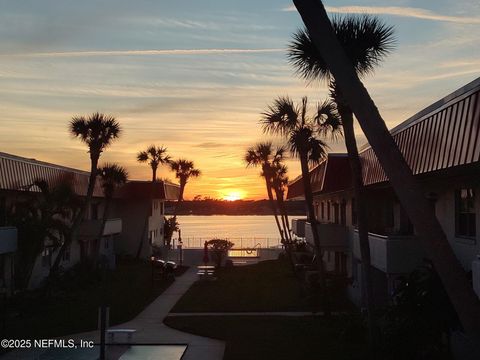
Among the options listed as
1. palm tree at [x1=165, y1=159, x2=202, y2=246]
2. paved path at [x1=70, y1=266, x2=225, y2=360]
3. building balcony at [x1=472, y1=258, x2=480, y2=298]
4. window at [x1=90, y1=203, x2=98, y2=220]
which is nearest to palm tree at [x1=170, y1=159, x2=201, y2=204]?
palm tree at [x1=165, y1=159, x2=202, y2=246]

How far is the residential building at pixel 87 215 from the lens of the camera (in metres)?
24.4

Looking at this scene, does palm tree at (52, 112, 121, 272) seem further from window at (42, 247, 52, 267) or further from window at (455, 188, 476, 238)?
window at (455, 188, 476, 238)

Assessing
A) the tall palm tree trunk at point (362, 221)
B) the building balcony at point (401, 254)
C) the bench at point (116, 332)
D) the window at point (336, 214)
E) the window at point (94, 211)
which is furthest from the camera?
the window at point (94, 211)

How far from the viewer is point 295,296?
2702cm

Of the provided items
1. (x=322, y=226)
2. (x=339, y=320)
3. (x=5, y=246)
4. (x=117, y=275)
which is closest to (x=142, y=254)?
(x=117, y=275)

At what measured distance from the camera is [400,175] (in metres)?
7.79

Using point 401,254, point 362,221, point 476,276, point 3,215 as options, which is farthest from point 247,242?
point 476,276

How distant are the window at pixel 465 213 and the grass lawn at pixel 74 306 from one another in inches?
451

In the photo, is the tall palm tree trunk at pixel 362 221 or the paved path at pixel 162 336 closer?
the tall palm tree trunk at pixel 362 221

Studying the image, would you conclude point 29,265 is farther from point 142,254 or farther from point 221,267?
point 142,254

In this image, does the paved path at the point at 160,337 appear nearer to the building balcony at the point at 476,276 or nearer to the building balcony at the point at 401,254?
the building balcony at the point at 401,254

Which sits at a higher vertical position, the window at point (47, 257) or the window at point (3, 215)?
the window at point (3, 215)

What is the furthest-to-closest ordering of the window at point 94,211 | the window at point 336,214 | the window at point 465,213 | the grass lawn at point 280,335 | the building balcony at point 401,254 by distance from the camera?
1. the window at point 94,211
2. the window at point 336,214
3. the building balcony at point 401,254
4. the grass lawn at point 280,335
5. the window at point 465,213

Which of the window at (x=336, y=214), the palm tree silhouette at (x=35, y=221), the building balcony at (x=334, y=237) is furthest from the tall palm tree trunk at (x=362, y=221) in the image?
the window at (x=336, y=214)
